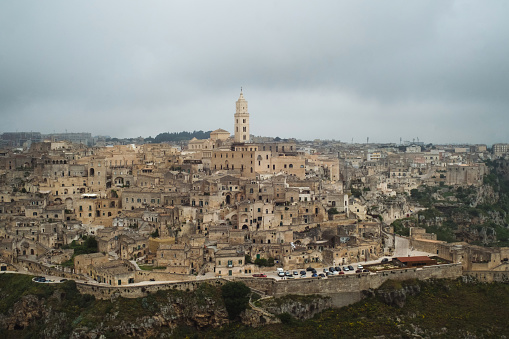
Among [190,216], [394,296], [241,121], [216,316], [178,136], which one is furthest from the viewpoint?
[178,136]

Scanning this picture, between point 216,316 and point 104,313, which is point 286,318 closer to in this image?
point 216,316

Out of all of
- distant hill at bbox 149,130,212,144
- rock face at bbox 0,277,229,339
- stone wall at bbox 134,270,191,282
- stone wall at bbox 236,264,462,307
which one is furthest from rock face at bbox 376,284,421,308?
distant hill at bbox 149,130,212,144

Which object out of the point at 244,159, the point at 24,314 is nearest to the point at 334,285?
the point at 24,314

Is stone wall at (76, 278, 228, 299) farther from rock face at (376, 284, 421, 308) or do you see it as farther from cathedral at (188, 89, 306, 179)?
cathedral at (188, 89, 306, 179)

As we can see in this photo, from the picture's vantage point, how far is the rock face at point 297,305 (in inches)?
1187

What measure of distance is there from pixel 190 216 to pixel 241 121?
66.8ft

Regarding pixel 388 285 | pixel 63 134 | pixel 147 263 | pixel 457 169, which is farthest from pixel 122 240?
pixel 63 134

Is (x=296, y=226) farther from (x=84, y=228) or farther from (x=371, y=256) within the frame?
(x=84, y=228)

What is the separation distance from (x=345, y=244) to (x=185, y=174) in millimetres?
17559

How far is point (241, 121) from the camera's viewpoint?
187ft

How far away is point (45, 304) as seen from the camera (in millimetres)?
31438

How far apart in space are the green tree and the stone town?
1.85 m

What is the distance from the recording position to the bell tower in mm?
56934

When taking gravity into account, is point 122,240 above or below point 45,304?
above
